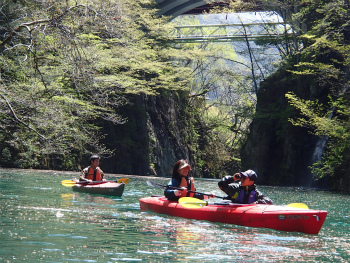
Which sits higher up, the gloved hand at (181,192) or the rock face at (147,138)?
the rock face at (147,138)

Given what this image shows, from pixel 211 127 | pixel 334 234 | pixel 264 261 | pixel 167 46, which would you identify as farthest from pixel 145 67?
pixel 264 261

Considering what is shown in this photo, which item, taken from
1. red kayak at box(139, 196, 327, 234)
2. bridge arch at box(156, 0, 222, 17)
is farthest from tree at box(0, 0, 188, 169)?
bridge arch at box(156, 0, 222, 17)

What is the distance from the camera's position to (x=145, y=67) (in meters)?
26.1

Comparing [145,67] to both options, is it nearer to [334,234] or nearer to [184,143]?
[184,143]

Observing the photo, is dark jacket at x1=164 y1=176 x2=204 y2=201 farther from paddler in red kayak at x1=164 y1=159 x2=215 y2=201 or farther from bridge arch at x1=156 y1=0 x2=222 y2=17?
bridge arch at x1=156 y1=0 x2=222 y2=17

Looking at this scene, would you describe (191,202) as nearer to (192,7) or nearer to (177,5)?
(177,5)

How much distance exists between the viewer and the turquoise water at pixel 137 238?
5605 millimetres

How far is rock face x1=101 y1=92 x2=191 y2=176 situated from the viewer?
28625 millimetres

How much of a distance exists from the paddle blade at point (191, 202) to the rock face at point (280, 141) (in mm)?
15711

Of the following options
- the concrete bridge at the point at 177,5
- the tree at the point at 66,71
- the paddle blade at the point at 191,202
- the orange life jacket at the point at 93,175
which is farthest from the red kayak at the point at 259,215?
the concrete bridge at the point at 177,5

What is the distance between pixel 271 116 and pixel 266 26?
6.08m

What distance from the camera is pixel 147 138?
30172mm

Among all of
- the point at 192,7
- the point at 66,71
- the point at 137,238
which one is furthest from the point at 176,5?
the point at 137,238

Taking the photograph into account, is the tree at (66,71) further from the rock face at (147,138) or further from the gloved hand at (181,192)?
the gloved hand at (181,192)
